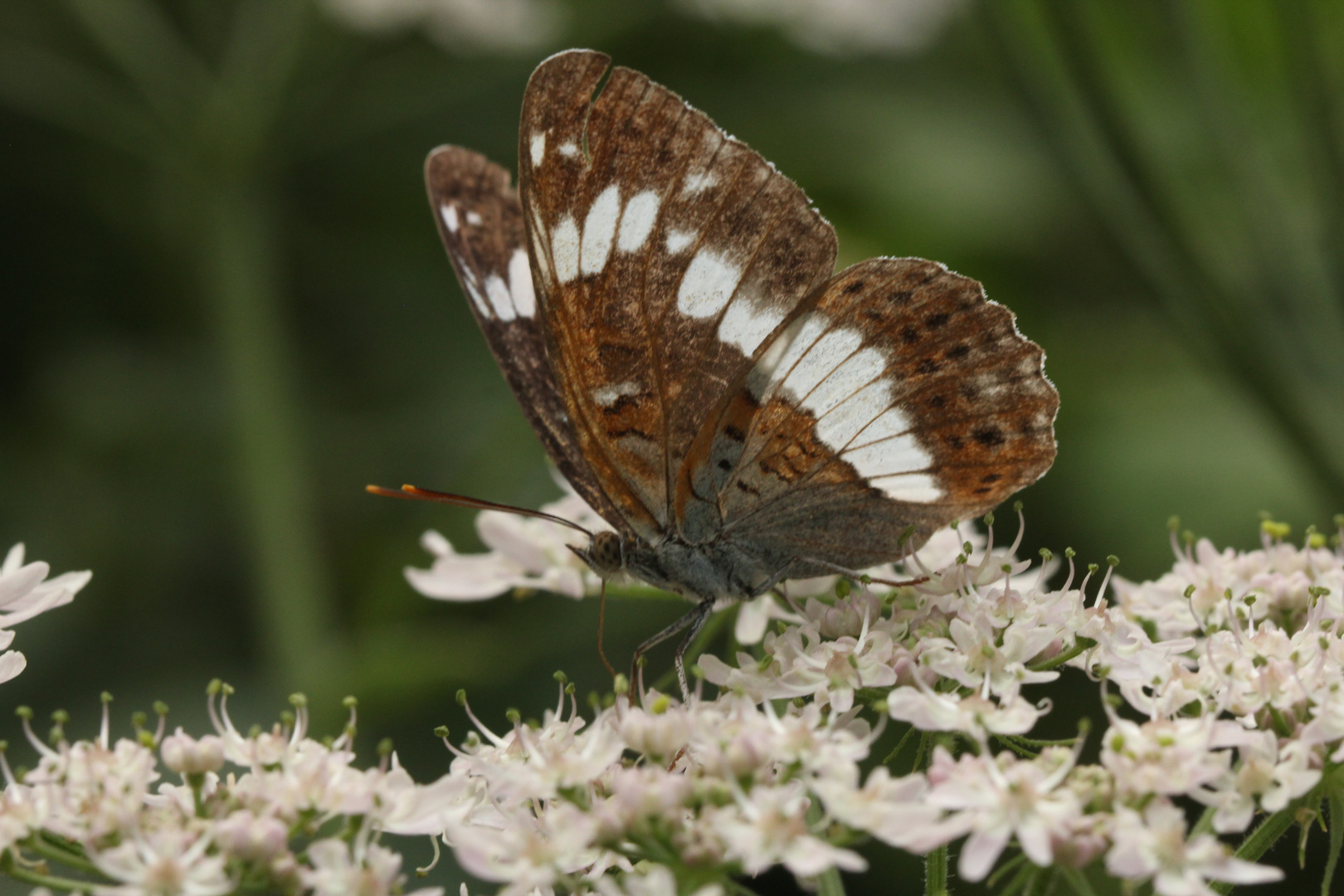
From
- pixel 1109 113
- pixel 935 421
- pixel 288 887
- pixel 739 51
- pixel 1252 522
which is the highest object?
pixel 739 51

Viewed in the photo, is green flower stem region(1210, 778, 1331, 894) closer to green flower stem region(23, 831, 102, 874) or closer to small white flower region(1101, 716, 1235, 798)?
small white flower region(1101, 716, 1235, 798)

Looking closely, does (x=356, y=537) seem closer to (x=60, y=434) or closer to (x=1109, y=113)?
(x=60, y=434)

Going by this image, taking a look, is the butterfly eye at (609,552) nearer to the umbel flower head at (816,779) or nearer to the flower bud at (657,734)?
the umbel flower head at (816,779)

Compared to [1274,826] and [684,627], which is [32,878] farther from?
[1274,826]

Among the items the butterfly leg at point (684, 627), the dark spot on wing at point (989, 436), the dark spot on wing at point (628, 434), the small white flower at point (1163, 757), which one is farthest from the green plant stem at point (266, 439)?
the small white flower at point (1163, 757)

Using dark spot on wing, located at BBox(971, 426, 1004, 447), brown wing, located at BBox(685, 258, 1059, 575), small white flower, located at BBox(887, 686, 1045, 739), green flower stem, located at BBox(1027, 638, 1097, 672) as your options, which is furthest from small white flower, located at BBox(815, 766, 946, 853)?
dark spot on wing, located at BBox(971, 426, 1004, 447)

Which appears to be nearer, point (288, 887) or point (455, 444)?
point (288, 887)

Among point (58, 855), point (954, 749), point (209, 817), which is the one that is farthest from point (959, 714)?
point (58, 855)

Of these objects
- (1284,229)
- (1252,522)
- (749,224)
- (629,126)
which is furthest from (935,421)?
(1252,522)
